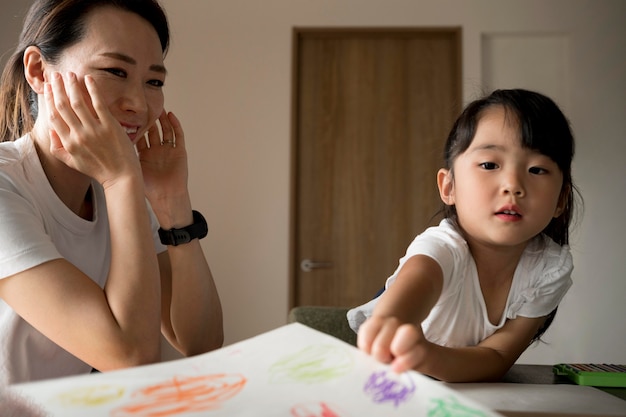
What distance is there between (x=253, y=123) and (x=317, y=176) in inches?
19.7

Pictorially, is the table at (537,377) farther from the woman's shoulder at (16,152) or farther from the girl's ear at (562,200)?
the woman's shoulder at (16,152)

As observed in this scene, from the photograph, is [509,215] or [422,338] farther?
[509,215]

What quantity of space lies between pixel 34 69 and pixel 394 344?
0.82 m

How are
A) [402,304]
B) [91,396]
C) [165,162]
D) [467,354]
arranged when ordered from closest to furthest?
[91,396]
[402,304]
[467,354]
[165,162]

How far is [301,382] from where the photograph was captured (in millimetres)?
447

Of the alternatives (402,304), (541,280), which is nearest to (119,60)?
(402,304)

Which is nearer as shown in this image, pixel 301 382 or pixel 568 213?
pixel 301 382

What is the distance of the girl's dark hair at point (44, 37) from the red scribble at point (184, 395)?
2.30ft

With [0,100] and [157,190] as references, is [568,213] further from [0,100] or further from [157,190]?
[0,100]

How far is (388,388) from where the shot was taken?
0.45m

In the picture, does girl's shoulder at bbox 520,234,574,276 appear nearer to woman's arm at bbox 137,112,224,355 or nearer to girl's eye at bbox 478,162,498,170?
girl's eye at bbox 478,162,498,170

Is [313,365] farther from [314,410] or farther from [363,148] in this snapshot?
[363,148]

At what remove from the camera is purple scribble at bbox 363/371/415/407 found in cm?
43

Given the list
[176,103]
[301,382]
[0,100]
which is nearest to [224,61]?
[176,103]
